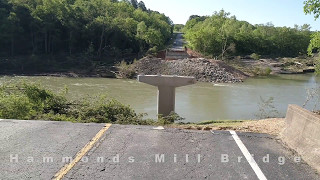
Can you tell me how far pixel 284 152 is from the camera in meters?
5.18

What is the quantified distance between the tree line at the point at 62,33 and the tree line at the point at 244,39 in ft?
31.5

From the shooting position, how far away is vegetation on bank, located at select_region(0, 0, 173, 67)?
4275 centimetres

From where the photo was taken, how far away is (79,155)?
464 centimetres

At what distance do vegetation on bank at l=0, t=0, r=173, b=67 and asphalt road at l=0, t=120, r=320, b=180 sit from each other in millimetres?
36982

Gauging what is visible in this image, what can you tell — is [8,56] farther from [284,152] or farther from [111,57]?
[284,152]

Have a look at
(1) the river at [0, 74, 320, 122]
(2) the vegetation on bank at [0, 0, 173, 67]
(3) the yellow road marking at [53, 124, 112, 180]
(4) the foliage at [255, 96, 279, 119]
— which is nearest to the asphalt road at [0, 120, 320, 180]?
(3) the yellow road marking at [53, 124, 112, 180]

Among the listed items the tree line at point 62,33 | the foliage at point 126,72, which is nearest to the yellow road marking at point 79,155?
the foliage at point 126,72

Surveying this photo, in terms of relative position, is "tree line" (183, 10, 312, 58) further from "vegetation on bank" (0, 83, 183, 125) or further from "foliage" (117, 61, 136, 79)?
"vegetation on bank" (0, 83, 183, 125)

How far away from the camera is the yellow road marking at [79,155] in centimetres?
397

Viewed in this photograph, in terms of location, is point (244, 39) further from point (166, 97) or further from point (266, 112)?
point (166, 97)

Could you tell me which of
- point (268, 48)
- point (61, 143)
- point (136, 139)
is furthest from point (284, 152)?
point (268, 48)

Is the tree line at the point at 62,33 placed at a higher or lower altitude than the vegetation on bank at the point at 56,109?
higher

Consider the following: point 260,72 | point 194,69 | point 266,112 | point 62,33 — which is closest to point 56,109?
point 266,112

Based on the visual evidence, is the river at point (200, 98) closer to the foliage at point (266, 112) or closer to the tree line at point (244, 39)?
the foliage at point (266, 112)
